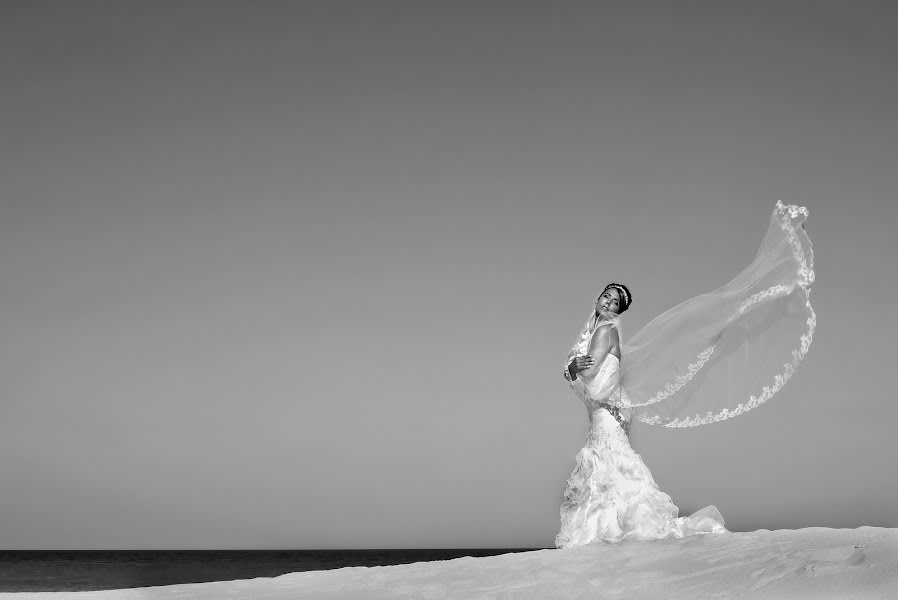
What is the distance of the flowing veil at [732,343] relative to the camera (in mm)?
8930

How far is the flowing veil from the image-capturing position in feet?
29.3

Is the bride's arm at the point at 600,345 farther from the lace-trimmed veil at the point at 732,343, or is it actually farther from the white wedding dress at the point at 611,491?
the lace-trimmed veil at the point at 732,343

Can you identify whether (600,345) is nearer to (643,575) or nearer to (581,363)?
(581,363)

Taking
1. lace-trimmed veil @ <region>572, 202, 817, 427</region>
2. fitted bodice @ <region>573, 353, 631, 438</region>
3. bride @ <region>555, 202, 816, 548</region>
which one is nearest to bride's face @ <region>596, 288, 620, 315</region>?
bride @ <region>555, 202, 816, 548</region>

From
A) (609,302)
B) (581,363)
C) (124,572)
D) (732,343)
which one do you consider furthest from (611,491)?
(124,572)

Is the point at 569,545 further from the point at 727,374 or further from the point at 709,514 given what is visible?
the point at 727,374

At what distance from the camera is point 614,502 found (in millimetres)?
9164

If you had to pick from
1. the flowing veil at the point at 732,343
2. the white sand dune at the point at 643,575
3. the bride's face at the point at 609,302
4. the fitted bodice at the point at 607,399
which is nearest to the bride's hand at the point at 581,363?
the fitted bodice at the point at 607,399

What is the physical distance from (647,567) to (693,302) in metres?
3.40

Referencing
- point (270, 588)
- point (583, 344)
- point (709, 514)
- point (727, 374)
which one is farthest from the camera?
point (583, 344)

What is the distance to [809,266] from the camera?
8.77m

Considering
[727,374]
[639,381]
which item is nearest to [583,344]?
[639,381]

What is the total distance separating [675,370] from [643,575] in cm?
314

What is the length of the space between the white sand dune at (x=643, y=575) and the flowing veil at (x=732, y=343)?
1928mm
